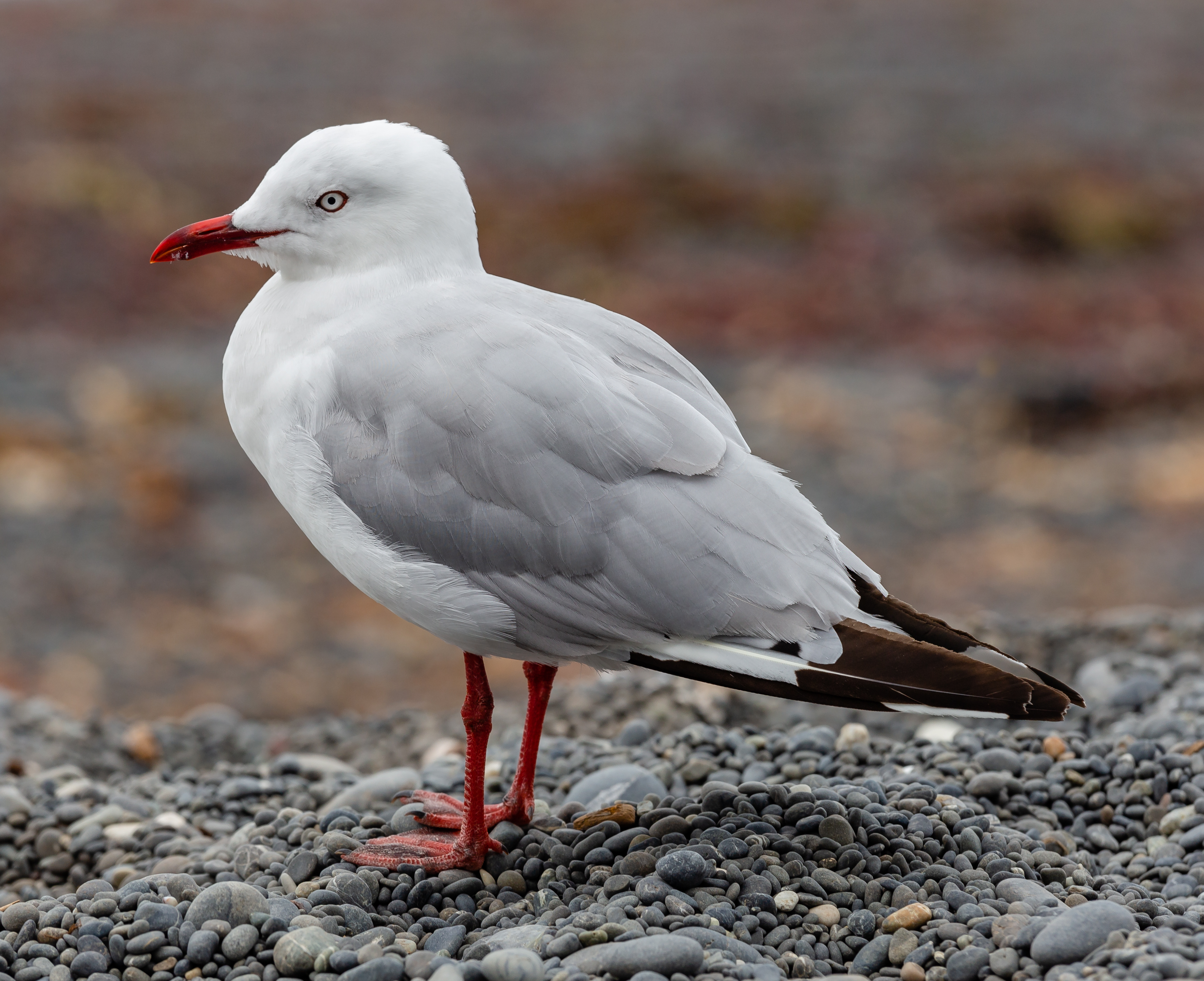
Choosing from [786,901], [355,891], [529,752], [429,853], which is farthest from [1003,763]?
[355,891]

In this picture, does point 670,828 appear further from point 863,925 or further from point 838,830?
point 863,925

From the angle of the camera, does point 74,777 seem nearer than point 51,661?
Yes

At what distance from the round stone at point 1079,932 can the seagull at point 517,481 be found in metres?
0.50

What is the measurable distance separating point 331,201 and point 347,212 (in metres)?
0.06

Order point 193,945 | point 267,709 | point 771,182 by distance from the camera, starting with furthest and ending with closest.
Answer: point 771,182 → point 267,709 → point 193,945

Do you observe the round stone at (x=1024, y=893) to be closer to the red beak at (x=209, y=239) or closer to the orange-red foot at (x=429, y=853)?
the orange-red foot at (x=429, y=853)

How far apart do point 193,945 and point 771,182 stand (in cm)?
2240

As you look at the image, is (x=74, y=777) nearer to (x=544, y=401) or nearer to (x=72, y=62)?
(x=544, y=401)

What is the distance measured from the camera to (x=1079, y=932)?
318 cm

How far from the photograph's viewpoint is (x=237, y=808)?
507 centimetres

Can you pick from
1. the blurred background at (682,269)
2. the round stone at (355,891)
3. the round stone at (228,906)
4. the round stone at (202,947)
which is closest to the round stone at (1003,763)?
the round stone at (355,891)

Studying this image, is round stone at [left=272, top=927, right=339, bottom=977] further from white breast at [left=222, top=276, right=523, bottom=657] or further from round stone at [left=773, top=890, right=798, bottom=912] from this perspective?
round stone at [left=773, top=890, right=798, bottom=912]

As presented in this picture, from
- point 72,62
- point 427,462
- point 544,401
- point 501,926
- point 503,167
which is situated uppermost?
point 72,62

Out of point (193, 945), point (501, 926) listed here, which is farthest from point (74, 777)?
point (501, 926)
